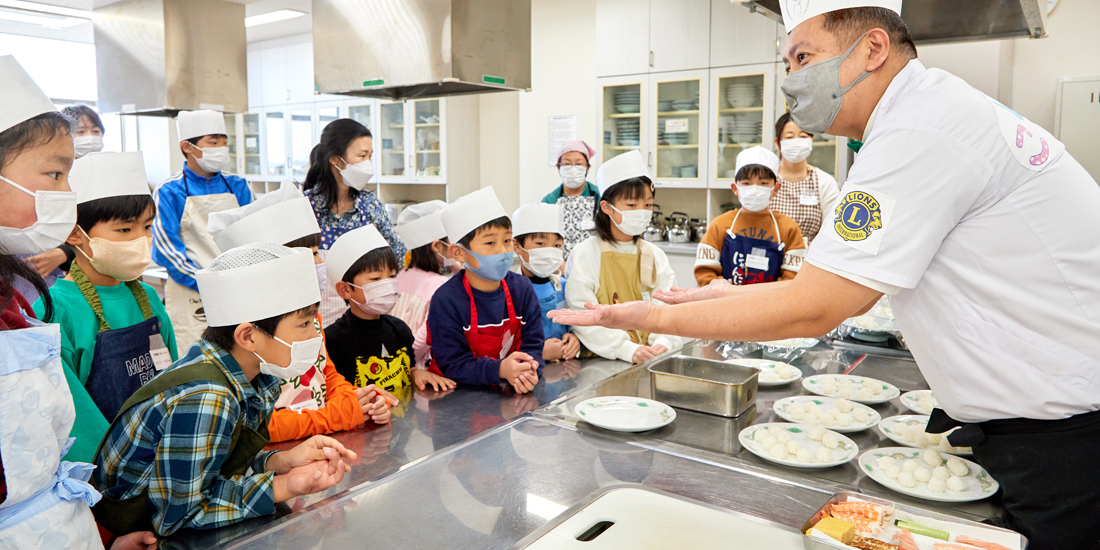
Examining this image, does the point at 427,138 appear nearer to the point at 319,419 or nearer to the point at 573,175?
the point at 573,175

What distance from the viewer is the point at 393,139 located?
6199 mm

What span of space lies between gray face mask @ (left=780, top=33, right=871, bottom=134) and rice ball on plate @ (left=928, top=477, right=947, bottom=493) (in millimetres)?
615

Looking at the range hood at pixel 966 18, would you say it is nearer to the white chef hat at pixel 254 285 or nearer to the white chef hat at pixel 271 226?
the white chef hat at pixel 254 285

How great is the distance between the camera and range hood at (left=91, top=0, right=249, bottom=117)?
241 centimetres

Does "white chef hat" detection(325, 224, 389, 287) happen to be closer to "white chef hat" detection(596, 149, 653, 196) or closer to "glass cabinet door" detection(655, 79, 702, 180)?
"white chef hat" detection(596, 149, 653, 196)

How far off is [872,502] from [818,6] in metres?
0.77

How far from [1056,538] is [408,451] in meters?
1.07

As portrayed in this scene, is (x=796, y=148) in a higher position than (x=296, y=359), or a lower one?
higher

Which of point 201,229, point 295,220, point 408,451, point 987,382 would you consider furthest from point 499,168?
point 987,382

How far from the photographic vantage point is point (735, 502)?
1.10 meters

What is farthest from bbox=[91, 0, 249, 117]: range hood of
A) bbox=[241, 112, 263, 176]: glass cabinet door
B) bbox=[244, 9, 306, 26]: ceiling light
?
bbox=[241, 112, 263, 176]: glass cabinet door

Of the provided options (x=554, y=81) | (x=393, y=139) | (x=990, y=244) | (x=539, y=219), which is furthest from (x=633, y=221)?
(x=393, y=139)

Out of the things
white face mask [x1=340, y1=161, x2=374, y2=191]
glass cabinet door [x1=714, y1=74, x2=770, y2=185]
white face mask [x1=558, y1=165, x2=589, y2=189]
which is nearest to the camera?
white face mask [x1=340, y1=161, x2=374, y2=191]

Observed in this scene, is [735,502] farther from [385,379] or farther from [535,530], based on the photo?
[385,379]
